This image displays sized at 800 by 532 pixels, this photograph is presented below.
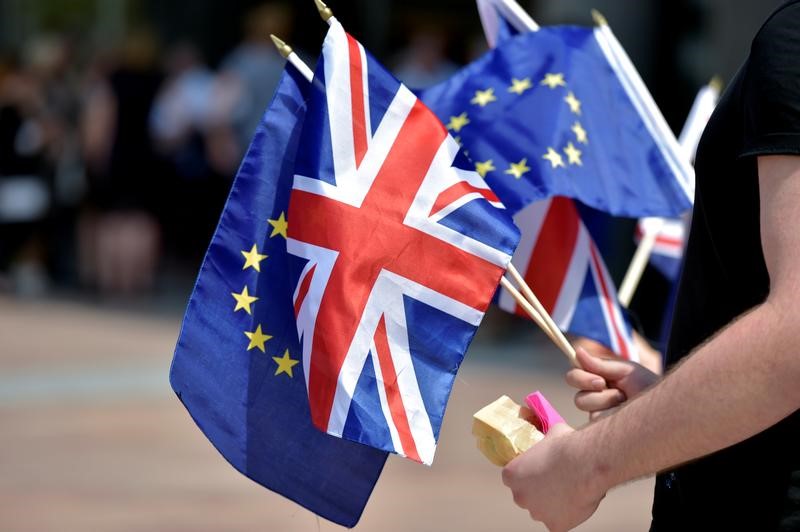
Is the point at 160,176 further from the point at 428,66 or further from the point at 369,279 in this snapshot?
the point at 369,279

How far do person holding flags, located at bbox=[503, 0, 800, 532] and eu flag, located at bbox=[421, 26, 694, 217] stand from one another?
2.94 feet

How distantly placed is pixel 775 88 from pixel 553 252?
143 cm

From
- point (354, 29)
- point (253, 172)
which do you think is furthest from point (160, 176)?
point (253, 172)

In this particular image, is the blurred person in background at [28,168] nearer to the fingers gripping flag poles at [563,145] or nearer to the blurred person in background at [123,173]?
the blurred person in background at [123,173]

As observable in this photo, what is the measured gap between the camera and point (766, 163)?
5.22ft

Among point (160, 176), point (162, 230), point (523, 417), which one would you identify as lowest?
point (162, 230)

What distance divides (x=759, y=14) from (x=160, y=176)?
236 inches

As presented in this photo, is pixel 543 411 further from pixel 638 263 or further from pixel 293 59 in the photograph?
pixel 638 263

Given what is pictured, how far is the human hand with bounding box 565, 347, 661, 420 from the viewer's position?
1.98 m

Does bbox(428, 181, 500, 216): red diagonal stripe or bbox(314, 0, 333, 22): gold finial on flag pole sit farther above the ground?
bbox(314, 0, 333, 22): gold finial on flag pole

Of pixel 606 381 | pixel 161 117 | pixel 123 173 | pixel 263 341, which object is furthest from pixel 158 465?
pixel 161 117

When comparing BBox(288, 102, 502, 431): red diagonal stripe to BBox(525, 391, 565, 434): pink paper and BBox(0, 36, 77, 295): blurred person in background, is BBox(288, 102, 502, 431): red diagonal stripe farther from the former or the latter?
BBox(0, 36, 77, 295): blurred person in background

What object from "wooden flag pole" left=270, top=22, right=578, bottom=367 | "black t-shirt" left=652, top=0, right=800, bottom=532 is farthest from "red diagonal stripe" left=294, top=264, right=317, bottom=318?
"black t-shirt" left=652, top=0, right=800, bottom=532

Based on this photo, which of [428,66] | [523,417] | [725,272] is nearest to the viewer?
[725,272]
